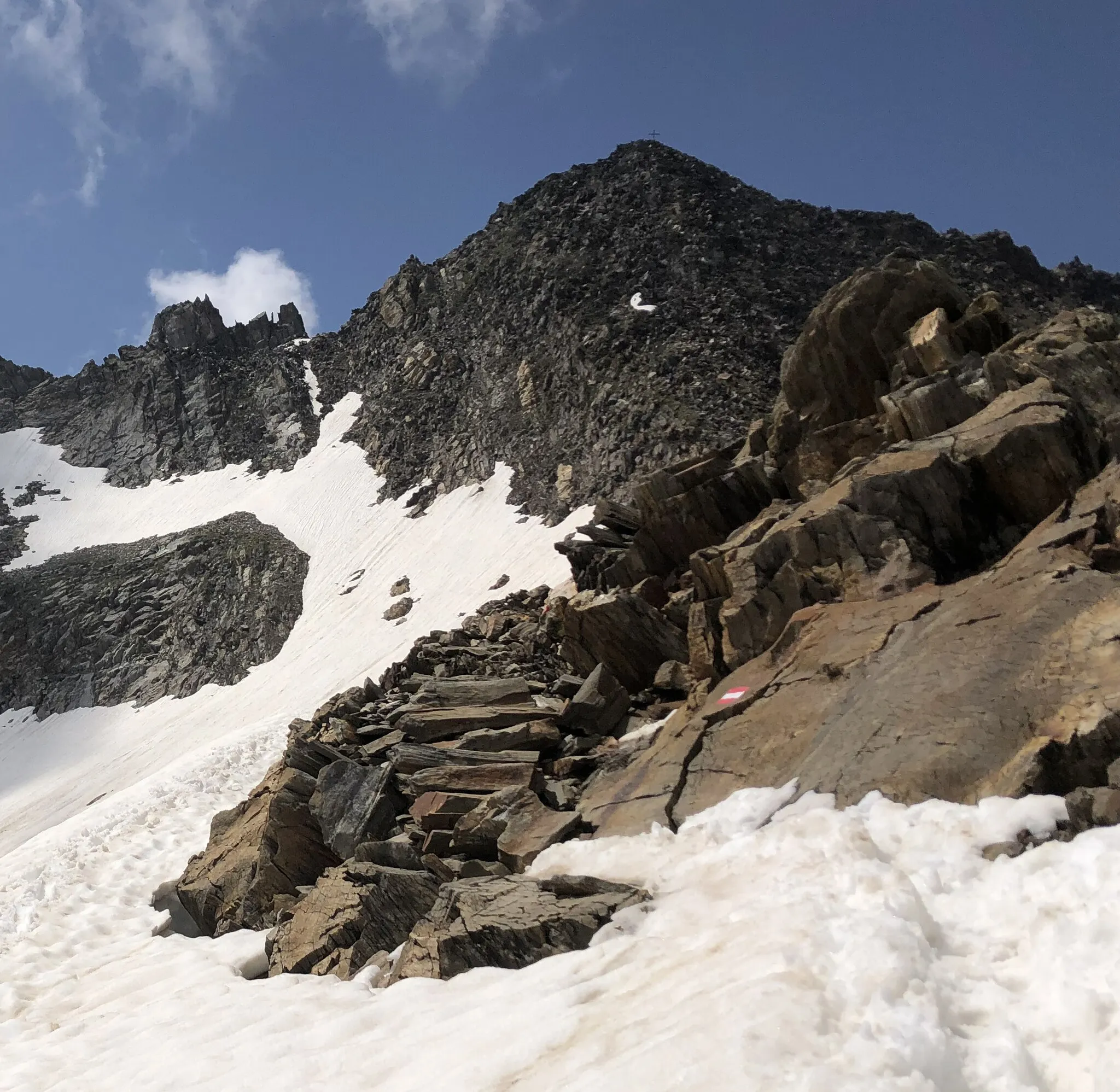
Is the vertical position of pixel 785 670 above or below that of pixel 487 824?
above

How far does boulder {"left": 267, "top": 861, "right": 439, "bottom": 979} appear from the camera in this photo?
922cm

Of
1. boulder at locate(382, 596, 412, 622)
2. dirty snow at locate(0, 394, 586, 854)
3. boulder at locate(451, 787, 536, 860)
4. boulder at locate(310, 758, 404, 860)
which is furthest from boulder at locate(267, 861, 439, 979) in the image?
boulder at locate(382, 596, 412, 622)

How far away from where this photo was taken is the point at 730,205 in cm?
5444

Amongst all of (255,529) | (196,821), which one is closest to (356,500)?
(255,529)

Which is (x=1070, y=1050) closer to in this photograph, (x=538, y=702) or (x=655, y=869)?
(x=655, y=869)

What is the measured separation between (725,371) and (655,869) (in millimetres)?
34631

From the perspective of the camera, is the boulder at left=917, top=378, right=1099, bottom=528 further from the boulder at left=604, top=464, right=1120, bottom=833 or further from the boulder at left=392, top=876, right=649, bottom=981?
the boulder at left=392, top=876, right=649, bottom=981

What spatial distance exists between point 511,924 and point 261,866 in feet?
23.9

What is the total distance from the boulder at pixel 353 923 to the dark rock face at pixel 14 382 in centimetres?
9407

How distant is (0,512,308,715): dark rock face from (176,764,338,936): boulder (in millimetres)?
31233

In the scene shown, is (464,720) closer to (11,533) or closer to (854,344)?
(854,344)

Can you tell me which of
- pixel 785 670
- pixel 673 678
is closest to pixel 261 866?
pixel 673 678

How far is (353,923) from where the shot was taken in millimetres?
9617

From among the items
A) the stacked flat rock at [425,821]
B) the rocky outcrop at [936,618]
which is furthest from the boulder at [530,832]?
the rocky outcrop at [936,618]
